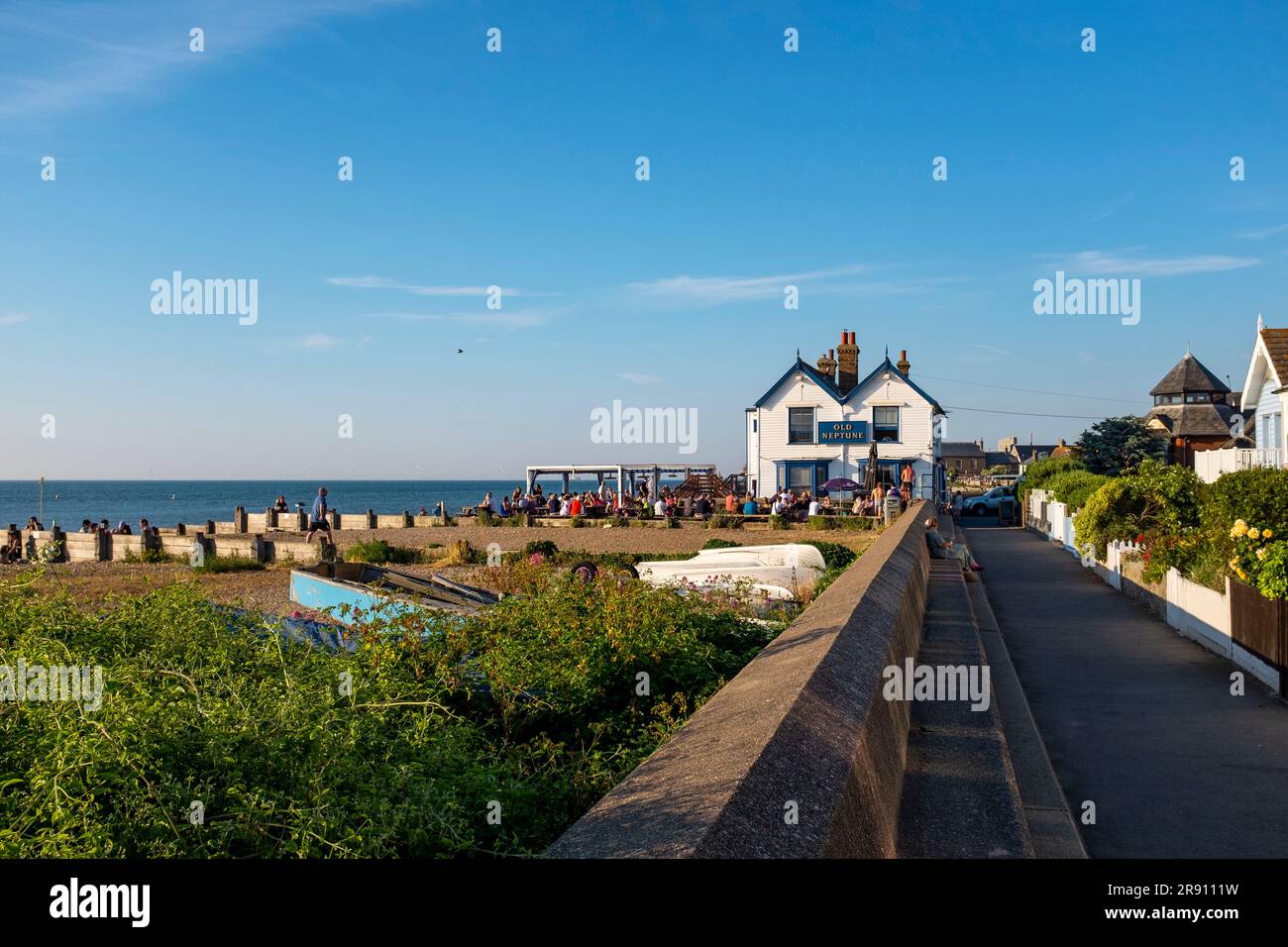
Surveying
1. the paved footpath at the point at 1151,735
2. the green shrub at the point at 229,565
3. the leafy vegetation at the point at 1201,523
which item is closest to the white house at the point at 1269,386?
the leafy vegetation at the point at 1201,523

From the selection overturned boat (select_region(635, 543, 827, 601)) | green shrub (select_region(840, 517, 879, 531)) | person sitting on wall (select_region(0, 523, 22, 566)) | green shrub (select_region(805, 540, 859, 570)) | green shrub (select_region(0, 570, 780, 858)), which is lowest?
person sitting on wall (select_region(0, 523, 22, 566))

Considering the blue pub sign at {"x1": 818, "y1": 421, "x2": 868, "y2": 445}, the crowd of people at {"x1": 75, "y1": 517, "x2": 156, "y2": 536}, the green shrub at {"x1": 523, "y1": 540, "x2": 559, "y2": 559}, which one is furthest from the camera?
the blue pub sign at {"x1": 818, "y1": 421, "x2": 868, "y2": 445}

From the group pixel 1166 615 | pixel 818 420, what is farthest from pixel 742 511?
pixel 1166 615

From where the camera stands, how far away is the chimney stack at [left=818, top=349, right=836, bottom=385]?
161 feet

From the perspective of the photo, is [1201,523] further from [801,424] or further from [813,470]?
[801,424]

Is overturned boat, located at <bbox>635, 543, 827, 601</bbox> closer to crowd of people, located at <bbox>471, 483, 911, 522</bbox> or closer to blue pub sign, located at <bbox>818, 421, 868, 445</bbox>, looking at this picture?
crowd of people, located at <bbox>471, 483, 911, 522</bbox>

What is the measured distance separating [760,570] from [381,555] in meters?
15.5

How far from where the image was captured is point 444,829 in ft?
11.3

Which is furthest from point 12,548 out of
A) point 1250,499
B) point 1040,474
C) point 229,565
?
point 1040,474

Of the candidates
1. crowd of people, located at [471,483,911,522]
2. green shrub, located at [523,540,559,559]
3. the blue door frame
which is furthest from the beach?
the blue door frame

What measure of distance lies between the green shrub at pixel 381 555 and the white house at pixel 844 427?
926 inches

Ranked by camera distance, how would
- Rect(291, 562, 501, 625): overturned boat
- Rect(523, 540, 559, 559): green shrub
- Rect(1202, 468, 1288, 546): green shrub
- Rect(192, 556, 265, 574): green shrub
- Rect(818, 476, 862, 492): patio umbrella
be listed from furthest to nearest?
Rect(818, 476, 862, 492): patio umbrella → Rect(192, 556, 265, 574): green shrub → Rect(523, 540, 559, 559): green shrub → Rect(291, 562, 501, 625): overturned boat → Rect(1202, 468, 1288, 546): green shrub

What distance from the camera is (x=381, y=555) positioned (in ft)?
90.6

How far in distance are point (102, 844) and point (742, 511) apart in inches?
1527
